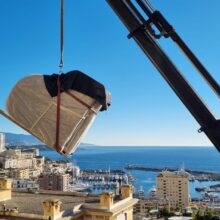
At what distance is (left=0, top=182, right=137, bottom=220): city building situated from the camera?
251 inches


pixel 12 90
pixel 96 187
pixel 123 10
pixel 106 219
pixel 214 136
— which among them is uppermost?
pixel 123 10

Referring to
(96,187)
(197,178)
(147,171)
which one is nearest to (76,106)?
(96,187)

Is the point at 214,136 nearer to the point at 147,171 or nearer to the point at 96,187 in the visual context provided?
the point at 96,187

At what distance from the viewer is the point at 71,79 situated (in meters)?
2.71

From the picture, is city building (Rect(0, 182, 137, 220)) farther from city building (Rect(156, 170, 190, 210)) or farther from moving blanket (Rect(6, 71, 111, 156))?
city building (Rect(156, 170, 190, 210))

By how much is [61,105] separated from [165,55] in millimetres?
892

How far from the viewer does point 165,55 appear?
2.58 metres

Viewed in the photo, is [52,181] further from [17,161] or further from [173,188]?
[173,188]

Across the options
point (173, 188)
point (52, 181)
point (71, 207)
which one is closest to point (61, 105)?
point (71, 207)

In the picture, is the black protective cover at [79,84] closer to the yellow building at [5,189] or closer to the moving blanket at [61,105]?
the moving blanket at [61,105]

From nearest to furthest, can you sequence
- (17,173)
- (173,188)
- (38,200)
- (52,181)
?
(38,200) → (52,181) → (173,188) → (17,173)

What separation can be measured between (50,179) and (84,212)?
62.1m

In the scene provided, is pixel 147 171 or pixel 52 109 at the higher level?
pixel 52 109

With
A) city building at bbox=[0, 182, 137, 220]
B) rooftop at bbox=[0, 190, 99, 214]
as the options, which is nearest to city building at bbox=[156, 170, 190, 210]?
rooftop at bbox=[0, 190, 99, 214]
